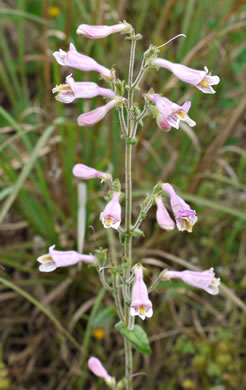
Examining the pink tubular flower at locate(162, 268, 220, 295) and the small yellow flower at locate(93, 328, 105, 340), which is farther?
the small yellow flower at locate(93, 328, 105, 340)

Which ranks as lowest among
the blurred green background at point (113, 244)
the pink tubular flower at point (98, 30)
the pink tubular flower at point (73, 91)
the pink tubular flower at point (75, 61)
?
the blurred green background at point (113, 244)

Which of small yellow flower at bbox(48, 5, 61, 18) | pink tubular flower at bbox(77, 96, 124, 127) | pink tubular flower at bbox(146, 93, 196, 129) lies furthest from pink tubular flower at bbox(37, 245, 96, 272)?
small yellow flower at bbox(48, 5, 61, 18)

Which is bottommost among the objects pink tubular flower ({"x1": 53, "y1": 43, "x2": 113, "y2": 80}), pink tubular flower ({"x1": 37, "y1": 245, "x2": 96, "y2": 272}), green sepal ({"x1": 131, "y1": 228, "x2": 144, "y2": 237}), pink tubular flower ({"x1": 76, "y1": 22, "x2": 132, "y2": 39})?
pink tubular flower ({"x1": 37, "y1": 245, "x2": 96, "y2": 272})

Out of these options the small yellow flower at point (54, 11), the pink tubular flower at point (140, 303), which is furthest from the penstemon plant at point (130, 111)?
the small yellow flower at point (54, 11)

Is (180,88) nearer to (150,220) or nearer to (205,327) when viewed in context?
(150,220)

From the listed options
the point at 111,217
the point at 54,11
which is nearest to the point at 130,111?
the point at 111,217

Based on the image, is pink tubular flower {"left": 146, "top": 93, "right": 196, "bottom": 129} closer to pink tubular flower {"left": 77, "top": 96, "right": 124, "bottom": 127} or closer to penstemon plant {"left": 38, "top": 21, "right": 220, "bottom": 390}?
penstemon plant {"left": 38, "top": 21, "right": 220, "bottom": 390}

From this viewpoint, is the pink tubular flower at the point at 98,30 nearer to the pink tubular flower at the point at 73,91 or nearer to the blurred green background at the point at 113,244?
the pink tubular flower at the point at 73,91
